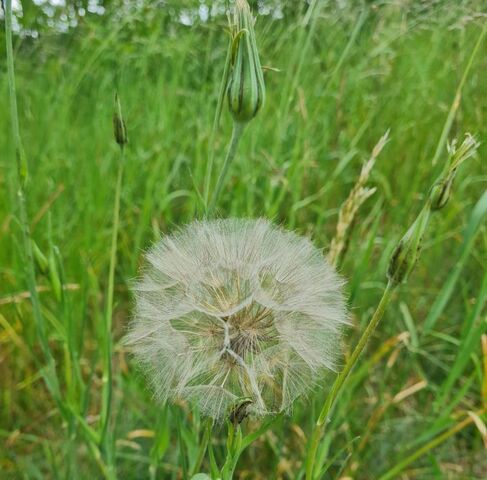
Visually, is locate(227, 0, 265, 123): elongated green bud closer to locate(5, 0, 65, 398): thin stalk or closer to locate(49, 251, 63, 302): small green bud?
locate(5, 0, 65, 398): thin stalk

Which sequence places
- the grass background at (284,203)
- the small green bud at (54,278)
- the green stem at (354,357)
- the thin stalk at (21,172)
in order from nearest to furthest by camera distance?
the green stem at (354,357), the thin stalk at (21,172), the small green bud at (54,278), the grass background at (284,203)

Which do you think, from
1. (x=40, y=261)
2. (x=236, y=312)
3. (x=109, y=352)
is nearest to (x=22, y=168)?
(x=40, y=261)

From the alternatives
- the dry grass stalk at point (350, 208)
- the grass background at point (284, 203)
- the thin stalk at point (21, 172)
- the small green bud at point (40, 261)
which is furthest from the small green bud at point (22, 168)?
the dry grass stalk at point (350, 208)

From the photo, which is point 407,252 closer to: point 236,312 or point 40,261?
point 236,312

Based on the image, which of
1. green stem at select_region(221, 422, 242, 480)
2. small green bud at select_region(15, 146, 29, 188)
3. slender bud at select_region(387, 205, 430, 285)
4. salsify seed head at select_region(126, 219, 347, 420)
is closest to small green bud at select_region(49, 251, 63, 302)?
small green bud at select_region(15, 146, 29, 188)

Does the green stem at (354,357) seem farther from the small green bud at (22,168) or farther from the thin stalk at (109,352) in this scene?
the small green bud at (22,168)

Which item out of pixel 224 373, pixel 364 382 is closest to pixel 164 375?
pixel 224 373
